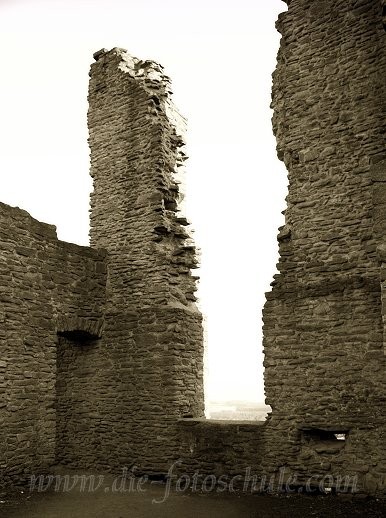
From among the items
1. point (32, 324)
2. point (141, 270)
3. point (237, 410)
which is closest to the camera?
point (32, 324)

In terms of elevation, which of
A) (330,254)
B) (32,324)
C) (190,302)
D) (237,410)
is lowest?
(237,410)

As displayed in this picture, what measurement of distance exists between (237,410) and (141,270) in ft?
35.9

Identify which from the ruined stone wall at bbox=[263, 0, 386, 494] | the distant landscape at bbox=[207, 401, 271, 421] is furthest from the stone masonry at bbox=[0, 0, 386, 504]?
the distant landscape at bbox=[207, 401, 271, 421]

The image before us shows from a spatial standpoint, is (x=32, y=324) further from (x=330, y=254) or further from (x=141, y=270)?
(x=330, y=254)

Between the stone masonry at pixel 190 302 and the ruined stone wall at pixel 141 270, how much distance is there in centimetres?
3

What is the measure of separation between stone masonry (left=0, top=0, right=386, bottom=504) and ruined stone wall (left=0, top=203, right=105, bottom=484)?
0.03 metres

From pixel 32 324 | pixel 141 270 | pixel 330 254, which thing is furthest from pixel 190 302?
pixel 330 254

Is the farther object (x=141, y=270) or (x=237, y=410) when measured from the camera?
(x=237, y=410)

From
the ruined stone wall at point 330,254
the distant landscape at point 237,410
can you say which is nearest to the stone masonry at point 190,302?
the ruined stone wall at point 330,254

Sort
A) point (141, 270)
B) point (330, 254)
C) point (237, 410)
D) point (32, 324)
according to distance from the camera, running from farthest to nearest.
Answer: point (237, 410)
point (141, 270)
point (32, 324)
point (330, 254)

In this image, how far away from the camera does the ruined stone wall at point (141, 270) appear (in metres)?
9.72

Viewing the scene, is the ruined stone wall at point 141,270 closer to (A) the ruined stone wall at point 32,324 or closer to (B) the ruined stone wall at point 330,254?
(A) the ruined stone wall at point 32,324

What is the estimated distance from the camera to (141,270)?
1045cm

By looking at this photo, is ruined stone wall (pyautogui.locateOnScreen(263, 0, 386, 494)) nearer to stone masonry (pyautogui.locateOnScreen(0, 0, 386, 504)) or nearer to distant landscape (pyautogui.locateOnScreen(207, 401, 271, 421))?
stone masonry (pyautogui.locateOnScreen(0, 0, 386, 504))
